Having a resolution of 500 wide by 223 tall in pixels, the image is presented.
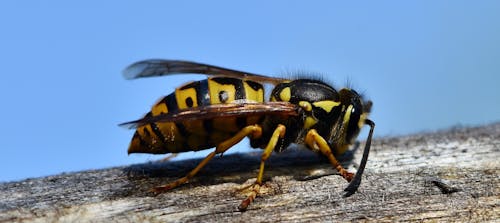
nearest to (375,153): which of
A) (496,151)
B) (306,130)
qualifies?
(306,130)

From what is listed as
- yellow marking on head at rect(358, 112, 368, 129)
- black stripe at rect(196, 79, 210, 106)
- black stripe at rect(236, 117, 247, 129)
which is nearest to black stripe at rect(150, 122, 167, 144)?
black stripe at rect(196, 79, 210, 106)

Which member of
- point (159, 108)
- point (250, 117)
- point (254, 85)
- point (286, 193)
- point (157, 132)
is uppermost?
point (254, 85)

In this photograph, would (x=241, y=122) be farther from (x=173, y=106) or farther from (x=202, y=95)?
(x=173, y=106)

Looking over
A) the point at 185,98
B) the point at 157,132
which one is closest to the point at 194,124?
the point at 185,98

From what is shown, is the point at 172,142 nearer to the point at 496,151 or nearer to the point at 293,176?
the point at 293,176

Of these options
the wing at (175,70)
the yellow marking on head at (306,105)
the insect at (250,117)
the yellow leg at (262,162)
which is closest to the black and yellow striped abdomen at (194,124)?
the insect at (250,117)
